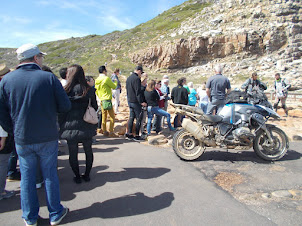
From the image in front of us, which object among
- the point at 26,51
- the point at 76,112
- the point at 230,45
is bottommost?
the point at 76,112

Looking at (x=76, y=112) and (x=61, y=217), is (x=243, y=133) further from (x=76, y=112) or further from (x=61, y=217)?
(x=61, y=217)

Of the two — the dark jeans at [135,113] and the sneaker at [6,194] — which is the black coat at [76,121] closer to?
the sneaker at [6,194]

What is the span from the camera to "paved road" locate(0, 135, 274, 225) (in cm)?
293

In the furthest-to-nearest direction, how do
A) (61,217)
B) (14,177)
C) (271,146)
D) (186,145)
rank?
(186,145)
(271,146)
(14,177)
(61,217)

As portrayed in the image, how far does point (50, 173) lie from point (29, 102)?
2.83 ft

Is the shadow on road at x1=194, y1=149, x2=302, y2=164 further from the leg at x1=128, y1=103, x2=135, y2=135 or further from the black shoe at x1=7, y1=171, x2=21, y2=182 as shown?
the black shoe at x1=7, y1=171, x2=21, y2=182

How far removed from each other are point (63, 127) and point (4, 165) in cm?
96

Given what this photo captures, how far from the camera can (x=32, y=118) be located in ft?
8.43

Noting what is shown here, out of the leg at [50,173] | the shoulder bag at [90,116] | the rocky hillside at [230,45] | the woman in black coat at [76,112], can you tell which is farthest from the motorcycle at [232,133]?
the rocky hillside at [230,45]

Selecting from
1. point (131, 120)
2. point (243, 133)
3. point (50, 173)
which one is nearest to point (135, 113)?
point (131, 120)

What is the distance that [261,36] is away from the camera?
35.0m

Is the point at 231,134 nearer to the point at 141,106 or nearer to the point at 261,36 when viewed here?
the point at 141,106

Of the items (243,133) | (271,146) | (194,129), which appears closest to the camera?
(243,133)

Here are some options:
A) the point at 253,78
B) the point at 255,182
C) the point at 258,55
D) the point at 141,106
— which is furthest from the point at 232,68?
the point at 255,182
